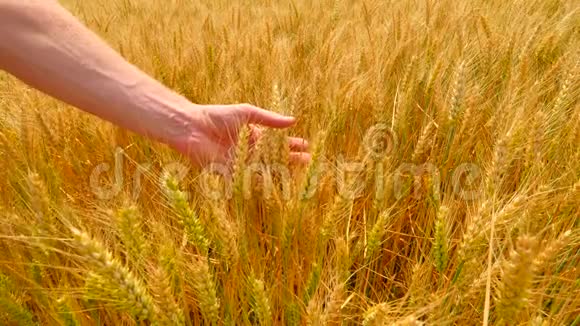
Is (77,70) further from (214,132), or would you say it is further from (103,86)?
(214,132)

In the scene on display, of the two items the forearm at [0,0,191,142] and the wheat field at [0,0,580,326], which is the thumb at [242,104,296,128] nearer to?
the wheat field at [0,0,580,326]

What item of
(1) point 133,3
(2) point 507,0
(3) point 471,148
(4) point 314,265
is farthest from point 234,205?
(1) point 133,3

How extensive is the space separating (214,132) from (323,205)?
37cm

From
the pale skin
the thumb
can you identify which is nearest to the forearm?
the pale skin

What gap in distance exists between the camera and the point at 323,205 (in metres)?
0.83

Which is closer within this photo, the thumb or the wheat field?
the wheat field

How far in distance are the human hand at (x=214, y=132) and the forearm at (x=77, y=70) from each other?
0.10 feet

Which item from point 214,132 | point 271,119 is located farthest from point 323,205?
point 214,132

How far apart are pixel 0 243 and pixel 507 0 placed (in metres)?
2.32

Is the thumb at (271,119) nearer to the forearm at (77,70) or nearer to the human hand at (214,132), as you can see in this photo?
the human hand at (214,132)

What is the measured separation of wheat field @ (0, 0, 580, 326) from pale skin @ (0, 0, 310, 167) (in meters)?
0.06

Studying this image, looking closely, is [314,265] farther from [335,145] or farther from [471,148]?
[471,148]

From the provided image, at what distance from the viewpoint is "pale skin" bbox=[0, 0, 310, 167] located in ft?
3.08

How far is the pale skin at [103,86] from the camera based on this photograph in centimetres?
94
